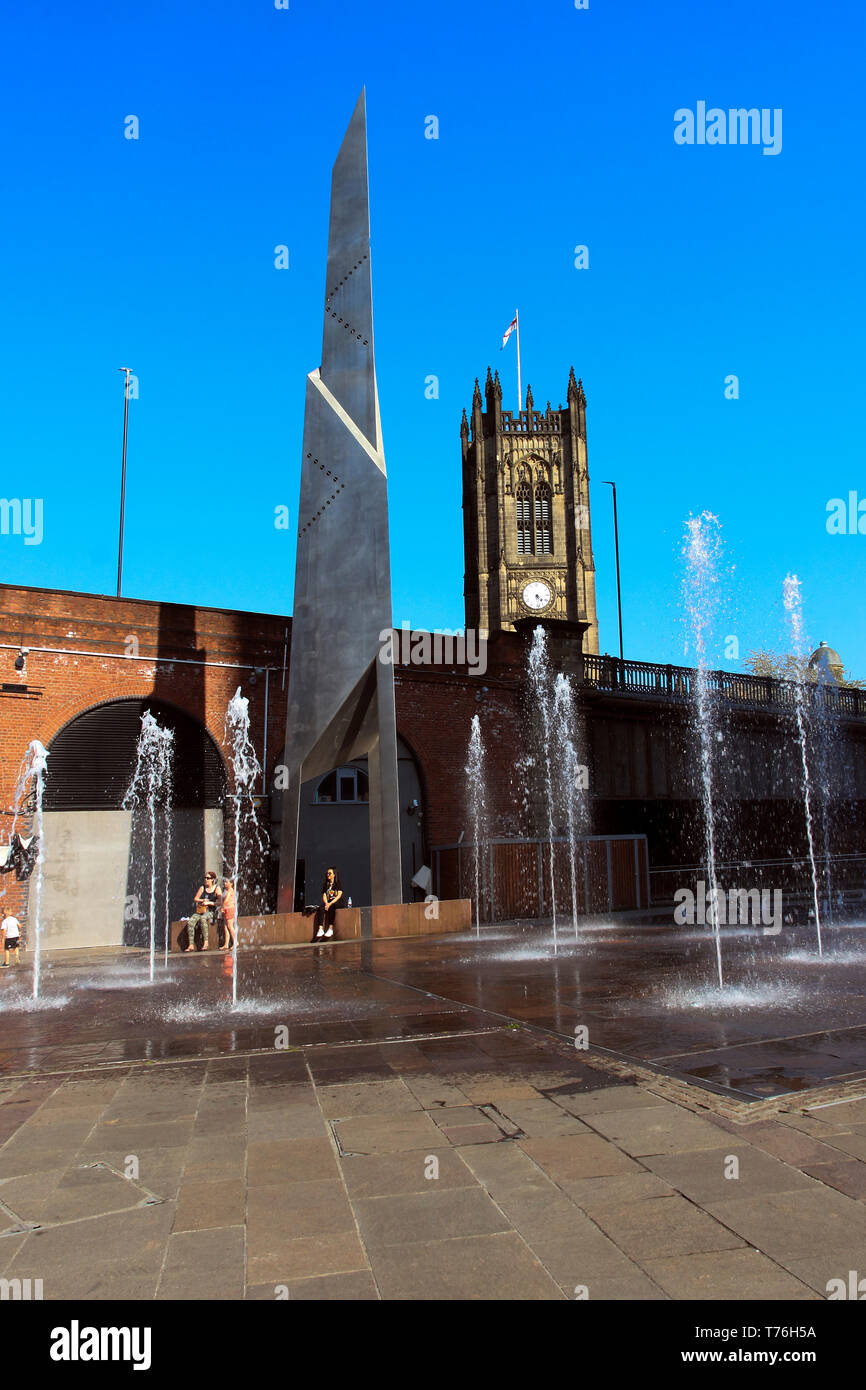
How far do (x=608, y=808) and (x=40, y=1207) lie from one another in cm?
2213

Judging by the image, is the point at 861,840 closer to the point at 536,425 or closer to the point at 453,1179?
the point at 453,1179

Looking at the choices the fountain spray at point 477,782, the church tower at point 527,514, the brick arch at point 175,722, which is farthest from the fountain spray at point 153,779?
the church tower at point 527,514

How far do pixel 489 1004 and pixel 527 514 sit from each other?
6987 centimetres

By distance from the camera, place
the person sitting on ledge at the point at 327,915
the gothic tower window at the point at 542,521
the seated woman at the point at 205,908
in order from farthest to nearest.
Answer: the gothic tower window at the point at 542,521 < the person sitting on ledge at the point at 327,915 < the seated woman at the point at 205,908

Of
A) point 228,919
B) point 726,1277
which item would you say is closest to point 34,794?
point 228,919

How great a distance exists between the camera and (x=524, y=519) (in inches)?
2987

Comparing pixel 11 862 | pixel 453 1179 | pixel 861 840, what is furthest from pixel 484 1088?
pixel 861 840

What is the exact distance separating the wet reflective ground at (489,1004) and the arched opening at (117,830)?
379 cm

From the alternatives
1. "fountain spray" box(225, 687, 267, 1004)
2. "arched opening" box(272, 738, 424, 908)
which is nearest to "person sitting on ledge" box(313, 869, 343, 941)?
"fountain spray" box(225, 687, 267, 1004)

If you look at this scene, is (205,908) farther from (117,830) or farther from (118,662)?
(118,662)

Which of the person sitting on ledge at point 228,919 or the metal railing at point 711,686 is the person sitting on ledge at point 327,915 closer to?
the person sitting on ledge at point 228,919

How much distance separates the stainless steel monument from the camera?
16484 millimetres

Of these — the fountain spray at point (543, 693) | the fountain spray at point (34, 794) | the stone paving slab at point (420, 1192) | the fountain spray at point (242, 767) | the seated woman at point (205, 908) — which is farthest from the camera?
the fountain spray at point (543, 693)

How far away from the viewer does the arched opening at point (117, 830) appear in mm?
17906
